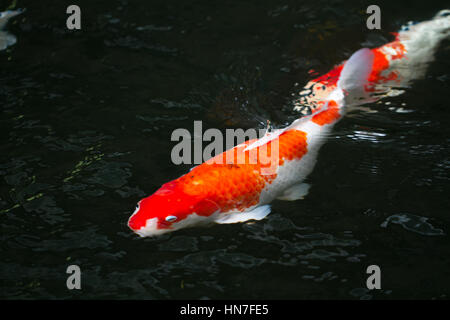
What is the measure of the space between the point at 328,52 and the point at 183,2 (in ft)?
7.40

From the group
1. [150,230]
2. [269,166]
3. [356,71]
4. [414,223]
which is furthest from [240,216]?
[356,71]

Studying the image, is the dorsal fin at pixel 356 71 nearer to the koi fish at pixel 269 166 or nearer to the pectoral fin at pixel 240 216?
the koi fish at pixel 269 166

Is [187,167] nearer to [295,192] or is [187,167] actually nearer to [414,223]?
[295,192]

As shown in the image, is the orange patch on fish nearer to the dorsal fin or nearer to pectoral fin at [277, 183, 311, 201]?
pectoral fin at [277, 183, 311, 201]

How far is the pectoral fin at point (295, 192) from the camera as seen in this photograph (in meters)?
3.59

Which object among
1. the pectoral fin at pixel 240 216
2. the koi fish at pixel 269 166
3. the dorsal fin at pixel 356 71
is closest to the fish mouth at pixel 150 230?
the koi fish at pixel 269 166

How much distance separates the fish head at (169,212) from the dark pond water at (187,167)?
140 millimetres

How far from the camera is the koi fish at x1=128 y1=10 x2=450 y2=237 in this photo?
319cm

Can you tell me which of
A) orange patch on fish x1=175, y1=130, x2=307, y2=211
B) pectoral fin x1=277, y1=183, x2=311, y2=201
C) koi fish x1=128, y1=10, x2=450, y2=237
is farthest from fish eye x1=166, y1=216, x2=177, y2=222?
pectoral fin x1=277, y1=183, x2=311, y2=201

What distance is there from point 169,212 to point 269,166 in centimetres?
89

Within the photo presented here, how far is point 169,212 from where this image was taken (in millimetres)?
3119

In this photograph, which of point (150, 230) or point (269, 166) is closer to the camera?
point (150, 230)
